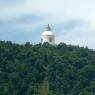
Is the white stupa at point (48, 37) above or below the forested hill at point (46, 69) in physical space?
above

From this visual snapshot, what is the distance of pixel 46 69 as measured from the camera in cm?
12650

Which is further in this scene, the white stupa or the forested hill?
the white stupa

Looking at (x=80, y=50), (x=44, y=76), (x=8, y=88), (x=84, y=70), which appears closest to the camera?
Answer: (x=8, y=88)

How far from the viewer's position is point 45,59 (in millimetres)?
132250

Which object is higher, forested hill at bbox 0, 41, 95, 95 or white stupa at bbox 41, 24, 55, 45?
white stupa at bbox 41, 24, 55, 45

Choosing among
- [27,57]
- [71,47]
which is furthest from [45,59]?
[71,47]

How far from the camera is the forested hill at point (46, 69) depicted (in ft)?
380

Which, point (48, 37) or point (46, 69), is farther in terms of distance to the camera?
point (48, 37)

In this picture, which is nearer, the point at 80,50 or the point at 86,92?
the point at 86,92

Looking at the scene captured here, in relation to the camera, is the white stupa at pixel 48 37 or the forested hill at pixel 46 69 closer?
the forested hill at pixel 46 69

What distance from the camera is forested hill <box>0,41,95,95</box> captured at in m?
116

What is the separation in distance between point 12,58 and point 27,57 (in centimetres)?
305

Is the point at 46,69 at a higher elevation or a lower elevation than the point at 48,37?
lower

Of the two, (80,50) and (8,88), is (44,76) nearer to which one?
(8,88)
